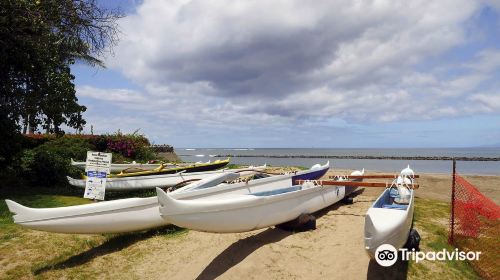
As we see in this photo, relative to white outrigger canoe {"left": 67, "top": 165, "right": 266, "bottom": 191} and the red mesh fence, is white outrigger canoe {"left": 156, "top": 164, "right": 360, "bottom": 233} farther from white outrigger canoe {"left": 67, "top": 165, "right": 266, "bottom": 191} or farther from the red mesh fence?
white outrigger canoe {"left": 67, "top": 165, "right": 266, "bottom": 191}

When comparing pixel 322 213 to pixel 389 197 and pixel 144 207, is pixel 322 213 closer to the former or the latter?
pixel 389 197

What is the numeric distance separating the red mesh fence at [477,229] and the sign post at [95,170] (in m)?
8.72

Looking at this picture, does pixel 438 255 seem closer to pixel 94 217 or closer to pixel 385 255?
pixel 385 255

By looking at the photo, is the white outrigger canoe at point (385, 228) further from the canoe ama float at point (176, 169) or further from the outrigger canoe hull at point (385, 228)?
the canoe ama float at point (176, 169)

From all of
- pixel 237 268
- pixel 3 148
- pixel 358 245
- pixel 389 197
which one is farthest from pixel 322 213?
pixel 3 148

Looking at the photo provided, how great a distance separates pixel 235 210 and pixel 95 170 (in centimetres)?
503

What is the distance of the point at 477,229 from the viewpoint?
318 inches

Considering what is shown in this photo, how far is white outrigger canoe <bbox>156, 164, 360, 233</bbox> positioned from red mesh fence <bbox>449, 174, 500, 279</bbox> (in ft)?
11.3

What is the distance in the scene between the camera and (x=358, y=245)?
7164 millimetres

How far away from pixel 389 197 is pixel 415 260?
7.44 ft

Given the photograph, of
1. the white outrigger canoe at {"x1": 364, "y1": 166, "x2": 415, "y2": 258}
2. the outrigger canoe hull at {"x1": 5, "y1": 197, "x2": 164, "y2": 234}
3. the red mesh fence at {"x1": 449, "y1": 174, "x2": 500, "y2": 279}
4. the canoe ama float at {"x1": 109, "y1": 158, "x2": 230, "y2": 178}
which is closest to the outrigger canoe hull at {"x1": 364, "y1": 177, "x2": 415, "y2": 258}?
the white outrigger canoe at {"x1": 364, "y1": 166, "x2": 415, "y2": 258}

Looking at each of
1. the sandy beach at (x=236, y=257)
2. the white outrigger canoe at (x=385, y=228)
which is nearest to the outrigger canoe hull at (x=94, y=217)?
the sandy beach at (x=236, y=257)

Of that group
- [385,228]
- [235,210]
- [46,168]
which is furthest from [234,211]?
[46,168]

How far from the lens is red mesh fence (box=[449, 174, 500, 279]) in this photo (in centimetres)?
673
